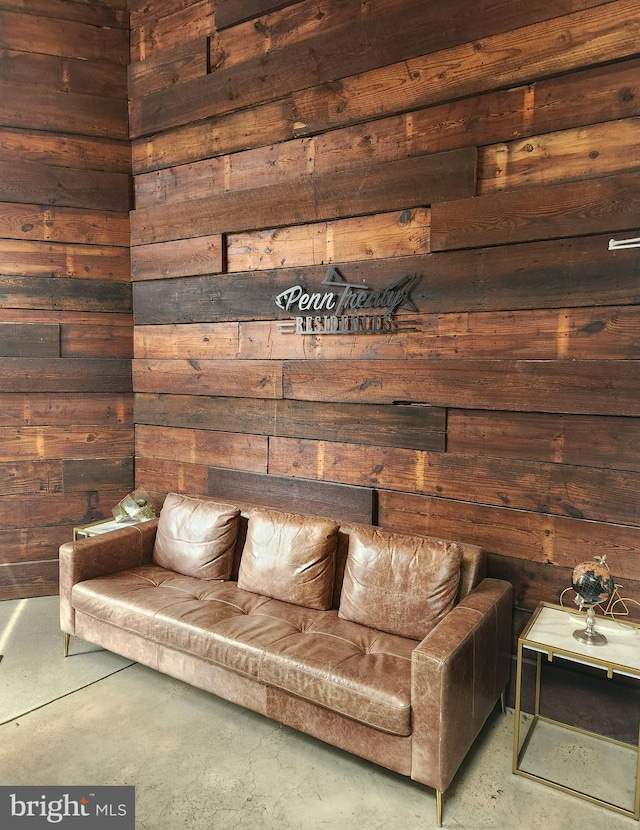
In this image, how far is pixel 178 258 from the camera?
367cm

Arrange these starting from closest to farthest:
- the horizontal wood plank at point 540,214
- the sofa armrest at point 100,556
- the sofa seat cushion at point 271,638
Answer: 1. the sofa seat cushion at point 271,638
2. the horizontal wood plank at point 540,214
3. the sofa armrest at point 100,556

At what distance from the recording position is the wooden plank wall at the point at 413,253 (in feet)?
7.95

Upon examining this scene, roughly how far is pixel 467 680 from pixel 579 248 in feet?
5.80

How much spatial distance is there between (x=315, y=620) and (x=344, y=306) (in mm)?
1544

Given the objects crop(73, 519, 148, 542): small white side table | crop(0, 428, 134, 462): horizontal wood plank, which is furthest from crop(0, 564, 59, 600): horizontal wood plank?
crop(0, 428, 134, 462): horizontal wood plank

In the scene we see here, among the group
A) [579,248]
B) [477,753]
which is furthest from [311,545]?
[579,248]

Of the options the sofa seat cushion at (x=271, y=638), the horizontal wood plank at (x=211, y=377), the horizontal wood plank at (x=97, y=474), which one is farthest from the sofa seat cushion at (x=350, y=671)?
the horizontal wood plank at (x=97, y=474)

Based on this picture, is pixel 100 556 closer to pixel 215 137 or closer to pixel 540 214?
pixel 215 137

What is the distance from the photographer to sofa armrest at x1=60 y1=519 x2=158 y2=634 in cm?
298

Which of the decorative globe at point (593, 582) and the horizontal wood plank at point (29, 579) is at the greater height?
the decorative globe at point (593, 582)

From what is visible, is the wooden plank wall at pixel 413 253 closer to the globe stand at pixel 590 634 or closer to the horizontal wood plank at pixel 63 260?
the horizontal wood plank at pixel 63 260

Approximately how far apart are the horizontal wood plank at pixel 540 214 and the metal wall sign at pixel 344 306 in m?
0.29

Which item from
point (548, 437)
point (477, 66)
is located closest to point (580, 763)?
point (548, 437)

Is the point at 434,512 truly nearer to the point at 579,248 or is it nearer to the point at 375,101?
the point at 579,248
